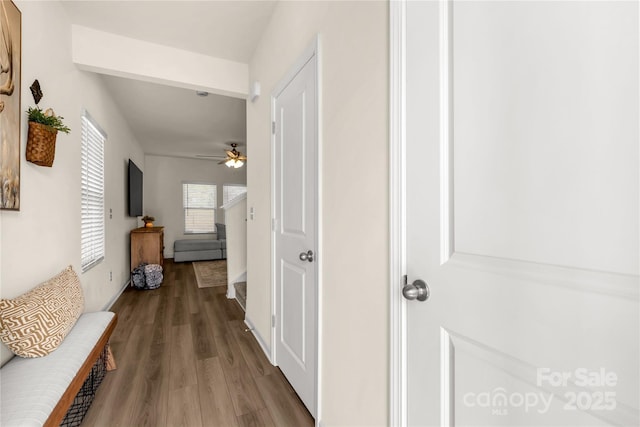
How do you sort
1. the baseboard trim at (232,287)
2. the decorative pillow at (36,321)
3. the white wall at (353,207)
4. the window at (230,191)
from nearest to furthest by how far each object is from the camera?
the white wall at (353,207) → the decorative pillow at (36,321) → the baseboard trim at (232,287) → the window at (230,191)

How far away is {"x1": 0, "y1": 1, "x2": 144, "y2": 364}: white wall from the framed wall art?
10cm

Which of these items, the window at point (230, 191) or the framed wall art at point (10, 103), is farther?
the window at point (230, 191)

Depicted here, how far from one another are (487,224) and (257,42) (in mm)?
2689

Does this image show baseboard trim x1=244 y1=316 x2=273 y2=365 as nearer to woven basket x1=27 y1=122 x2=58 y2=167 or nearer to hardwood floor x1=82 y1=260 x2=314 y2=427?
hardwood floor x1=82 y1=260 x2=314 y2=427

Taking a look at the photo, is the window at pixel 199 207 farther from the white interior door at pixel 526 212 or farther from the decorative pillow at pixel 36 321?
the white interior door at pixel 526 212

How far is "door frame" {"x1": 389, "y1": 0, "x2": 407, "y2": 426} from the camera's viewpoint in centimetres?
95

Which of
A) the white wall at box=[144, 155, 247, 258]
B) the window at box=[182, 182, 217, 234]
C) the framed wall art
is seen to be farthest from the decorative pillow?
the window at box=[182, 182, 217, 234]

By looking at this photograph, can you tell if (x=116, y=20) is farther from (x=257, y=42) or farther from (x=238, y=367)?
(x=238, y=367)

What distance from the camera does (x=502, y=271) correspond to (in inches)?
26.2

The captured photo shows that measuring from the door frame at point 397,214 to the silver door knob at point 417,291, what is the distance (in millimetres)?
78

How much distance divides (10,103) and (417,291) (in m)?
2.13

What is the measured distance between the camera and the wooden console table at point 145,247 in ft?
15.8

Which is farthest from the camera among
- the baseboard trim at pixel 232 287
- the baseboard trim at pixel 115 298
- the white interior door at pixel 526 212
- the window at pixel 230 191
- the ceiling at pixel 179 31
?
the window at pixel 230 191

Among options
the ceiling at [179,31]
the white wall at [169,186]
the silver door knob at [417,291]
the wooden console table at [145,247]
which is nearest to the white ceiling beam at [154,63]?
the ceiling at [179,31]
